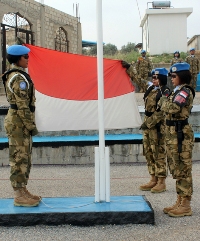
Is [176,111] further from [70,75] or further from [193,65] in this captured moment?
[193,65]

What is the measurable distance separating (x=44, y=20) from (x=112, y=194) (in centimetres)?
1615

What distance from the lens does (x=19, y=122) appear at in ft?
14.3

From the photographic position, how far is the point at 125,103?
531 centimetres

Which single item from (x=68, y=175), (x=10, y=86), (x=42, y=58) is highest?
(x=42, y=58)

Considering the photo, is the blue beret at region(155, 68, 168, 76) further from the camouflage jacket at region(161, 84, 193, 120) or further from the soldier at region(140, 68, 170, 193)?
the camouflage jacket at region(161, 84, 193, 120)

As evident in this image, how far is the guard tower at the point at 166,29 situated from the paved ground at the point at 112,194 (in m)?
18.3

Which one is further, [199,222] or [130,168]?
[130,168]

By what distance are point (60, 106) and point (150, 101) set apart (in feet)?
4.70

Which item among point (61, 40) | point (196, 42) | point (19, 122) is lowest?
point (19, 122)

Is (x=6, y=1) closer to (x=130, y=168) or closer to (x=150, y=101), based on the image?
(x=130, y=168)

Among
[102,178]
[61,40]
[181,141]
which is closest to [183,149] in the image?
[181,141]

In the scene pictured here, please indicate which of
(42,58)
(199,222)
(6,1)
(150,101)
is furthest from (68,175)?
(6,1)

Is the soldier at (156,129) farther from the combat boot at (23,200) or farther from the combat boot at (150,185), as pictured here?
the combat boot at (23,200)

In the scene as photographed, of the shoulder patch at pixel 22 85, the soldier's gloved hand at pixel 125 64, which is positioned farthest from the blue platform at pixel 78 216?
the soldier's gloved hand at pixel 125 64
